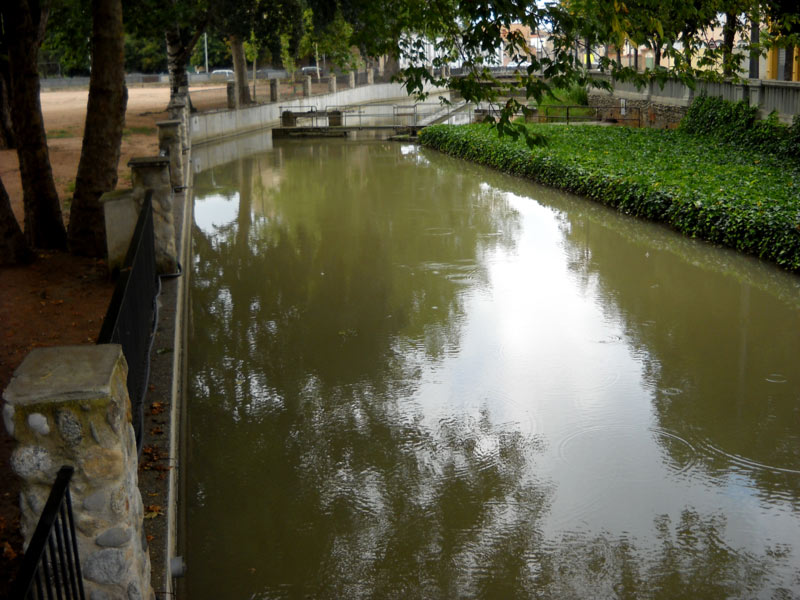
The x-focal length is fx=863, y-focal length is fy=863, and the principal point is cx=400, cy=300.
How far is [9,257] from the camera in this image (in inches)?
440

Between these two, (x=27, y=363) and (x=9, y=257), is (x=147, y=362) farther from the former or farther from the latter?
(x=9, y=257)

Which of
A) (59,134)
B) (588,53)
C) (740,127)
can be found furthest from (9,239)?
(59,134)

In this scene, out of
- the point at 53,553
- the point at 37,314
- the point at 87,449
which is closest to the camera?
the point at 53,553

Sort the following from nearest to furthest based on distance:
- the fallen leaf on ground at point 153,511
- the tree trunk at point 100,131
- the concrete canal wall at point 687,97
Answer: the fallen leaf on ground at point 153,511 → the tree trunk at point 100,131 → the concrete canal wall at point 687,97

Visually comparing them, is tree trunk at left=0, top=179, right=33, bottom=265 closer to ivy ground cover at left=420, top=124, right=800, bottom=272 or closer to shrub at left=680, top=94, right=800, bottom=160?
ivy ground cover at left=420, top=124, right=800, bottom=272

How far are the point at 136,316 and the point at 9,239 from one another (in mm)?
5602

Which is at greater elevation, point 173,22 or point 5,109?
point 173,22

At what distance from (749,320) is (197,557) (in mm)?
7934

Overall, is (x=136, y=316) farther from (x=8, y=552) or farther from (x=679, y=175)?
(x=679, y=175)

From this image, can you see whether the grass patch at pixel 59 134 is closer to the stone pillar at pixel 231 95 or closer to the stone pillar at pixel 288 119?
the stone pillar at pixel 231 95

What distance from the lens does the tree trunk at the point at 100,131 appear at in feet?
37.4

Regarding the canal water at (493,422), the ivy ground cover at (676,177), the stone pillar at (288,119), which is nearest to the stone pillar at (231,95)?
the stone pillar at (288,119)

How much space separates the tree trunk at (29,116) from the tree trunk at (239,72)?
95.6ft

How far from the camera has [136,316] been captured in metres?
6.53
